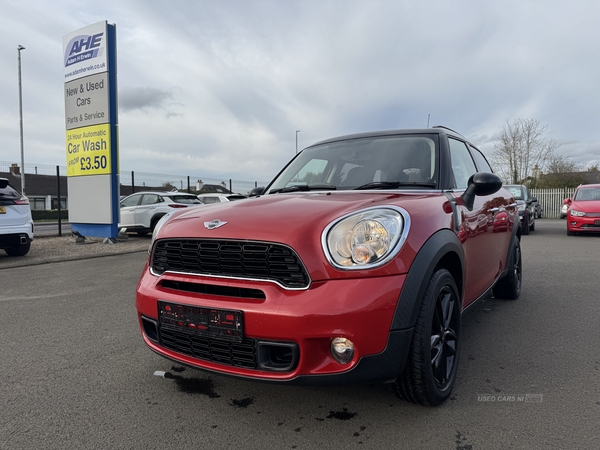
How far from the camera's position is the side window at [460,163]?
319 cm

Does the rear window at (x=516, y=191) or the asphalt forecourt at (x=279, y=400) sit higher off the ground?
the rear window at (x=516, y=191)

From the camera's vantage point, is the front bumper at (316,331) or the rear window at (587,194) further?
the rear window at (587,194)

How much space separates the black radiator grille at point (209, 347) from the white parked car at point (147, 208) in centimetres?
1019

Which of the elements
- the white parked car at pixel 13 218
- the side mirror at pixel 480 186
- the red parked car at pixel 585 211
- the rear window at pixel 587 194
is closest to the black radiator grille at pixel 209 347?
the side mirror at pixel 480 186

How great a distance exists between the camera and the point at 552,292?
4.96 metres

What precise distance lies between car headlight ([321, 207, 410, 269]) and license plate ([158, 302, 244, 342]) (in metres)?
0.54

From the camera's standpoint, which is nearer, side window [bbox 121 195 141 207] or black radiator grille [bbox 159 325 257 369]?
black radiator grille [bbox 159 325 257 369]

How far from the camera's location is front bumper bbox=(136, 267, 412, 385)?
1.88 m

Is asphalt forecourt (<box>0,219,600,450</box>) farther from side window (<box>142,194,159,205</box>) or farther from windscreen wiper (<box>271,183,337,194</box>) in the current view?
side window (<box>142,194,159,205</box>)

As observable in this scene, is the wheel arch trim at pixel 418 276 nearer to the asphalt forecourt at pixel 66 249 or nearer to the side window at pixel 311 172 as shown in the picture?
the side window at pixel 311 172

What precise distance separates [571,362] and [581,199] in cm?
1057

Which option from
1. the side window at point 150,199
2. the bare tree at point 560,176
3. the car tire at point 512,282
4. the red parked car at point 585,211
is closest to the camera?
the car tire at point 512,282

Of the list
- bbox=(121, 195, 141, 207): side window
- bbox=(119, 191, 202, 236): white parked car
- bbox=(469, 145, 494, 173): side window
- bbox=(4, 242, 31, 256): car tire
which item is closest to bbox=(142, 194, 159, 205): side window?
bbox=(119, 191, 202, 236): white parked car

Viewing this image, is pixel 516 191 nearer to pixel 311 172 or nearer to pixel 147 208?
pixel 147 208
